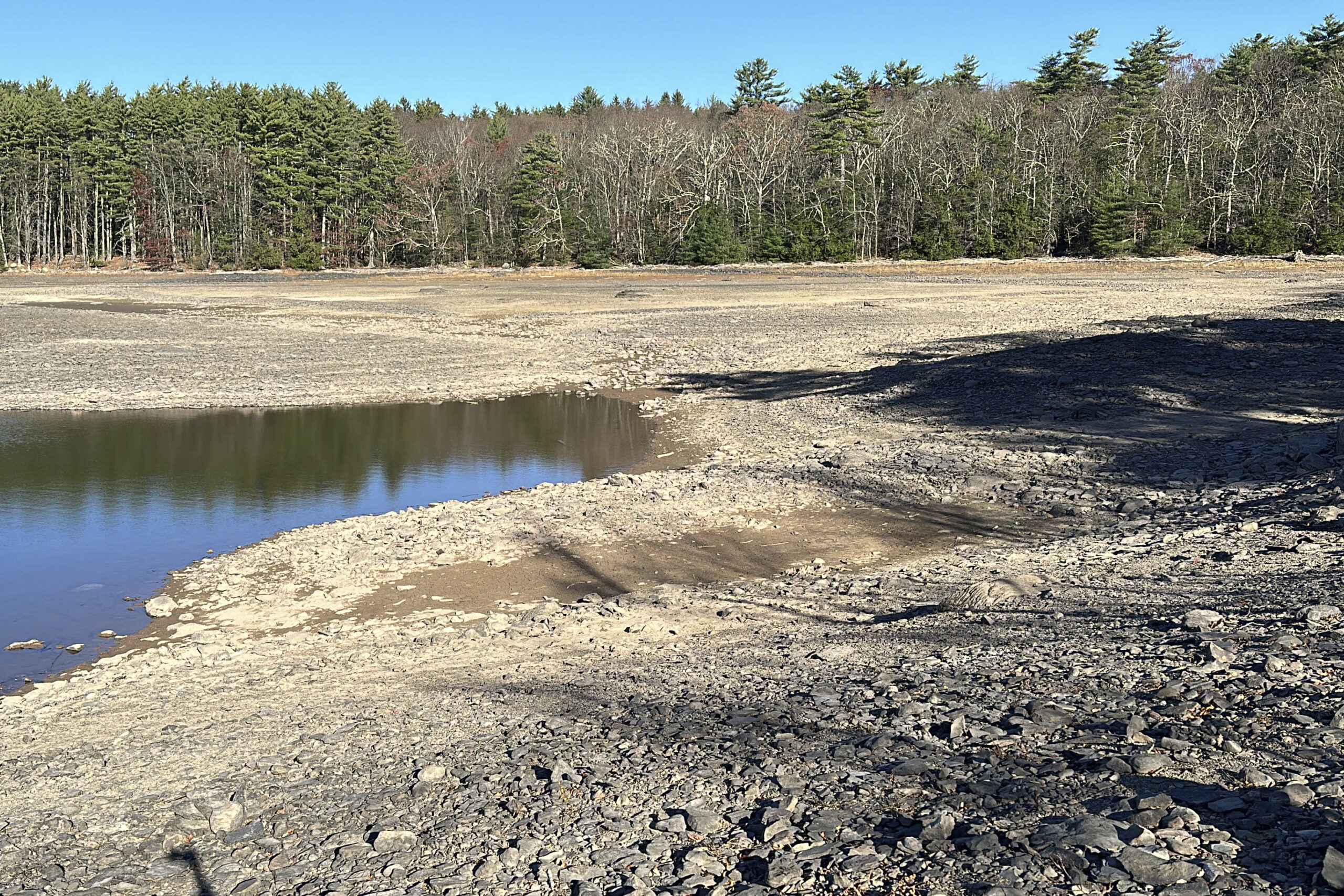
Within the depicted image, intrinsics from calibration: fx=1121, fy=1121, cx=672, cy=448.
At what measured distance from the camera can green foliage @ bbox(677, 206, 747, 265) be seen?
71625mm

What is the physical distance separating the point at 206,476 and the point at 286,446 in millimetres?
2722

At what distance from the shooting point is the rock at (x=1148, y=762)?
5223mm

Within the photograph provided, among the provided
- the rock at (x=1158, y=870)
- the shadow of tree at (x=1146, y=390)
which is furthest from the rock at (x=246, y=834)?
the shadow of tree at (x=1146, y=390)

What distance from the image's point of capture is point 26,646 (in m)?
10.1

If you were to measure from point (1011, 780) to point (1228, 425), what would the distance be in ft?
40.8

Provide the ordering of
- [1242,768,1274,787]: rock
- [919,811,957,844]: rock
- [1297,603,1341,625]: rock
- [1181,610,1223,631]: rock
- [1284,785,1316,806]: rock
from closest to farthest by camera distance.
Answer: [1284,785,1316,806]: rock
[919,811,957,844]: rock
[1242,768,1274,787]: rock
[1297,603,1341,625]: rock
[1181,610,1223,631]: rock

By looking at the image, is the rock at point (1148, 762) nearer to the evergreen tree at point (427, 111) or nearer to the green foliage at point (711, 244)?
the green foliage at point (711, 244)

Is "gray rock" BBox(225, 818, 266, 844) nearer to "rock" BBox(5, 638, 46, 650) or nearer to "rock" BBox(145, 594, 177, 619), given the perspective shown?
"rock" BBox(5, 638, 46, 650)

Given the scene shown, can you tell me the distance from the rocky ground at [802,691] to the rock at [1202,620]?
0.04 m

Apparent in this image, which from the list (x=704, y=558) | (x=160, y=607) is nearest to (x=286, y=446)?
(x=160, y=607)

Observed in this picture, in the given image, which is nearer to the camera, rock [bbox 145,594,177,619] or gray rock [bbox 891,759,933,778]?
gray rock [bbox 891,759,933,778]

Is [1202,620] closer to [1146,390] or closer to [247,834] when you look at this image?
[247,834]

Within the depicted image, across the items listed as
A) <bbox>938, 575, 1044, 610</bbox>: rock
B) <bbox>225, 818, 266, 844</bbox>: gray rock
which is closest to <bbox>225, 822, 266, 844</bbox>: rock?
<bbox>225, 818, 266, 844</bbox>: gray rock

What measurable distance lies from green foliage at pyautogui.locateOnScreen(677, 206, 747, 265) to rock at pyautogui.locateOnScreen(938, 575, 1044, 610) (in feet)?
208
